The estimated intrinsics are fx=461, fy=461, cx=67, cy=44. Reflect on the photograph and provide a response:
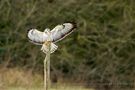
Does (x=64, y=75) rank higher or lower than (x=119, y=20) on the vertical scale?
lower

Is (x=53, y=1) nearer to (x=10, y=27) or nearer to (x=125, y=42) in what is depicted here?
(x=10, y=27)

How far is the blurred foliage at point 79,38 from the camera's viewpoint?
22.0 feet

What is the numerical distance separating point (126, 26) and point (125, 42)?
232 millimetres

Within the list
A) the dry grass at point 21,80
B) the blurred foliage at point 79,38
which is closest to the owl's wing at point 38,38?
the dry grass at point 21,80

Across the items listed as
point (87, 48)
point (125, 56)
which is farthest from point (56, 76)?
point (125, 56)

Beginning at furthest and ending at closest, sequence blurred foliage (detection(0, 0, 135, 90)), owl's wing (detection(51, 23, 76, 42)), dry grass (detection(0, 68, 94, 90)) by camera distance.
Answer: blurred foliage (detection(0, 0, 135, 90)) → dry grass (detection(0, 68, 94, 90)) → owl's wing (detection(51, 23, 76, 42))

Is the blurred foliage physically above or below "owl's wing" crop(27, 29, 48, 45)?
above

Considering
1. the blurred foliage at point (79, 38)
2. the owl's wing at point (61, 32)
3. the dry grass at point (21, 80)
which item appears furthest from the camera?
the blurred foliage at point (79, 38)

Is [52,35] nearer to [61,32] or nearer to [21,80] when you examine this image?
[61,32]

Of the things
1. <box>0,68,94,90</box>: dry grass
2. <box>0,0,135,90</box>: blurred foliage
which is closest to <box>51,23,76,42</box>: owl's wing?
<box>0,68,94,90</box>: dry grass

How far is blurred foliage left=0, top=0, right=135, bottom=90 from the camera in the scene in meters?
6.71

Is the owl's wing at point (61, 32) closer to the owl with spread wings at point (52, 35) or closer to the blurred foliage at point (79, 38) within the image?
the owl with spread wings at point (52, 35)

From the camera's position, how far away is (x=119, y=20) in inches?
267

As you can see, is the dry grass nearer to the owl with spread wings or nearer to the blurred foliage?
the blurred foliage
